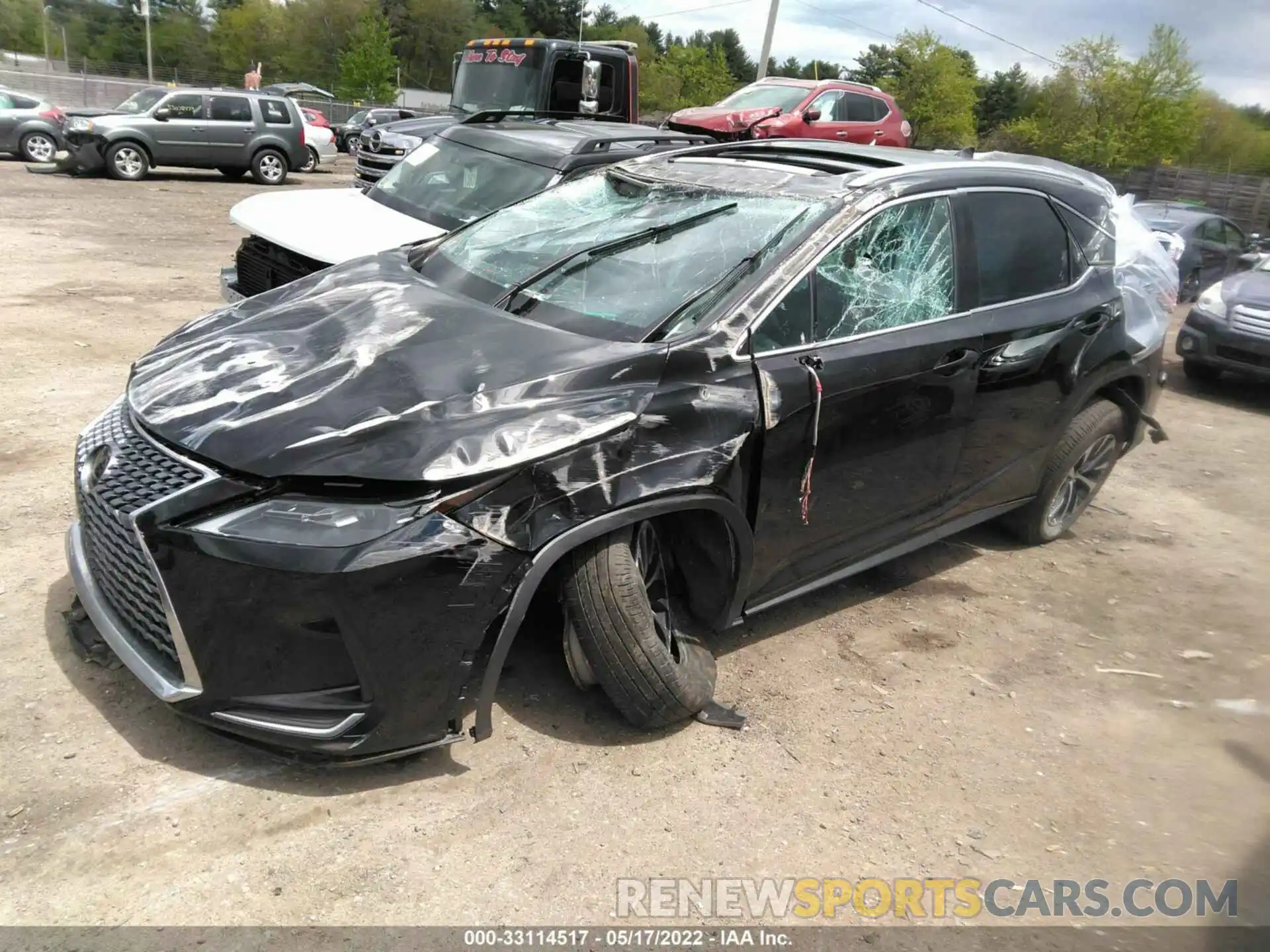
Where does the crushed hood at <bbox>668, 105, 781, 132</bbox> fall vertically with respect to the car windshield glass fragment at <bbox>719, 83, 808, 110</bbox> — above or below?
below

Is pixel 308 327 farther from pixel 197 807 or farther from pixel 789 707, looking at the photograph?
pixel 789 707

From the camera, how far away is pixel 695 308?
125 inches

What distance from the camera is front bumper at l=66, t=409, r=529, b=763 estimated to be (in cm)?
243

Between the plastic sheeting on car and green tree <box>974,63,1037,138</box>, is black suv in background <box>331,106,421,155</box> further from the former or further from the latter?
green tree <box>974,63,1037,138</box>

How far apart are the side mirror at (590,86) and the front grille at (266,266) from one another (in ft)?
22.7

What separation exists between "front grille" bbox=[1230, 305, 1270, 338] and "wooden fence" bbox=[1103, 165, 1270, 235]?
19.1 m

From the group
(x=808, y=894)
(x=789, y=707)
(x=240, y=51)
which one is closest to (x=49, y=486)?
(x=789, y=707)

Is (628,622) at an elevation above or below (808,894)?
above

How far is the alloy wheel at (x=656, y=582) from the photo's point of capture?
3.00 meters

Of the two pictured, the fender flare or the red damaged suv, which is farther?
the red damaged suv

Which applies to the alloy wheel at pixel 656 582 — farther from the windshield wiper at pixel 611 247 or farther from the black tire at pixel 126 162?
the black tire at pixel 126 162

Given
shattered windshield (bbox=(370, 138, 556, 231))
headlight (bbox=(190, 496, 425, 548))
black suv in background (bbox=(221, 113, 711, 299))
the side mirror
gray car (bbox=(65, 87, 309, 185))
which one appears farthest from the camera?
gray car (bbox=(65, 87, 309, 185))

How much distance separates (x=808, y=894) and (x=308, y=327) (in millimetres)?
2407

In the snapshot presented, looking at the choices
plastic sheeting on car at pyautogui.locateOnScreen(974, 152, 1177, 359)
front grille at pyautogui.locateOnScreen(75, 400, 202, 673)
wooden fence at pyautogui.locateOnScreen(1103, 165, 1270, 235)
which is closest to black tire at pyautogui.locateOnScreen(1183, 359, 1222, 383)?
plastic sheeting on car at pyautogui.locateOnScreen(974, 152, 1177, 359)
